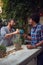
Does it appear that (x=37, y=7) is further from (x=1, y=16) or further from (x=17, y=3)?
(x=1, y=16)

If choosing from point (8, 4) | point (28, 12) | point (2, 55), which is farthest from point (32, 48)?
point (8, 4)

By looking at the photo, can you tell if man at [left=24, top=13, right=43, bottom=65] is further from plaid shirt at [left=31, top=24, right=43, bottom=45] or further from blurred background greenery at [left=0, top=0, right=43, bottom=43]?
blurred background greenery at [left=0, top=0, right=43, bottom=43]

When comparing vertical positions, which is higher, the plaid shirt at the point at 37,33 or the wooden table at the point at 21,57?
the plaid shirt at the point at 37,33

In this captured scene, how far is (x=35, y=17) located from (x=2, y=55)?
4.00 feet

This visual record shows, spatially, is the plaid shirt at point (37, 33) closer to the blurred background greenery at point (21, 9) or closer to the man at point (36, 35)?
the man at point (36, 35)

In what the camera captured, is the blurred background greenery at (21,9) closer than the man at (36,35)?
No

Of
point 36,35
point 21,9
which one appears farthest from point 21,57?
point 21,9

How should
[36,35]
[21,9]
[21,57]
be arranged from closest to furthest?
1. [21,57]
2. [36,35]
3. [21,9]

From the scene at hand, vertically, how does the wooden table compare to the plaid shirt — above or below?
below

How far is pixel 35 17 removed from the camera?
16.5ft

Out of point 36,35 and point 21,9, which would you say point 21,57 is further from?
point 21,9

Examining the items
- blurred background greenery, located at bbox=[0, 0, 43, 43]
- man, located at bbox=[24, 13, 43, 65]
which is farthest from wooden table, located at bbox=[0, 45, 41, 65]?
blurred background greenery, located at bbox=[0, 0, 43, 43]

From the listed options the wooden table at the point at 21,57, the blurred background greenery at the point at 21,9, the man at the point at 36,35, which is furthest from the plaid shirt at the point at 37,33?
the blurred background greenery at the point at 21,9

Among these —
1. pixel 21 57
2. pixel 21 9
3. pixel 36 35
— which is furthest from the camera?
pixel 21 9
